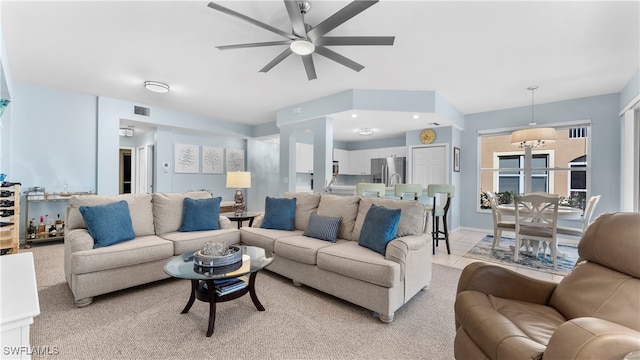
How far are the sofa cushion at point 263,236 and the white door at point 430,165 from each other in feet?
12.7

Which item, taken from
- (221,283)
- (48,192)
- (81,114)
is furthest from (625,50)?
(48,192)

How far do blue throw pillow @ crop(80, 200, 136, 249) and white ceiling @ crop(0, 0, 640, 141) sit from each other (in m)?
1.79

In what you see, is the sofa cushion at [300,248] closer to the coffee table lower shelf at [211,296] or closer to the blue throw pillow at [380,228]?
the blue throw pillow at [380,228]

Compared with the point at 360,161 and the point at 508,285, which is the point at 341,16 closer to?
the point at 508,285

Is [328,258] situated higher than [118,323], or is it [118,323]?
[328,258]

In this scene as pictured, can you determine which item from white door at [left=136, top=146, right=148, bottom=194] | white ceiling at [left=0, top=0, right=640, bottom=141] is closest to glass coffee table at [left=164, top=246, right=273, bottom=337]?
white ceiling at [left=0, top=0, right=640, bottom=141]

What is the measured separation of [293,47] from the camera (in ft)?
8.48

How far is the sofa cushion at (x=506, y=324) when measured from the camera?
3.62 feet

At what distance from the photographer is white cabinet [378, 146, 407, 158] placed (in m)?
7.27

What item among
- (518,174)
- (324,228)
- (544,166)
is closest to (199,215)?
(324,228)

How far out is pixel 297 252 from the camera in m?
2.77

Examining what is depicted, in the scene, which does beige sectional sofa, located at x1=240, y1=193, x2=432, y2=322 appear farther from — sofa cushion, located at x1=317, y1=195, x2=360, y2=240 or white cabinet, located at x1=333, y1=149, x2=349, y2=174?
white cabinet, located at x1=333, y1=149, x2=349, y2=174

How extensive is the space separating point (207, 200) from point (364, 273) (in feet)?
7.45

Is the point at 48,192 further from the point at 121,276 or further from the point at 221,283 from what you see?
the point at 221,283
